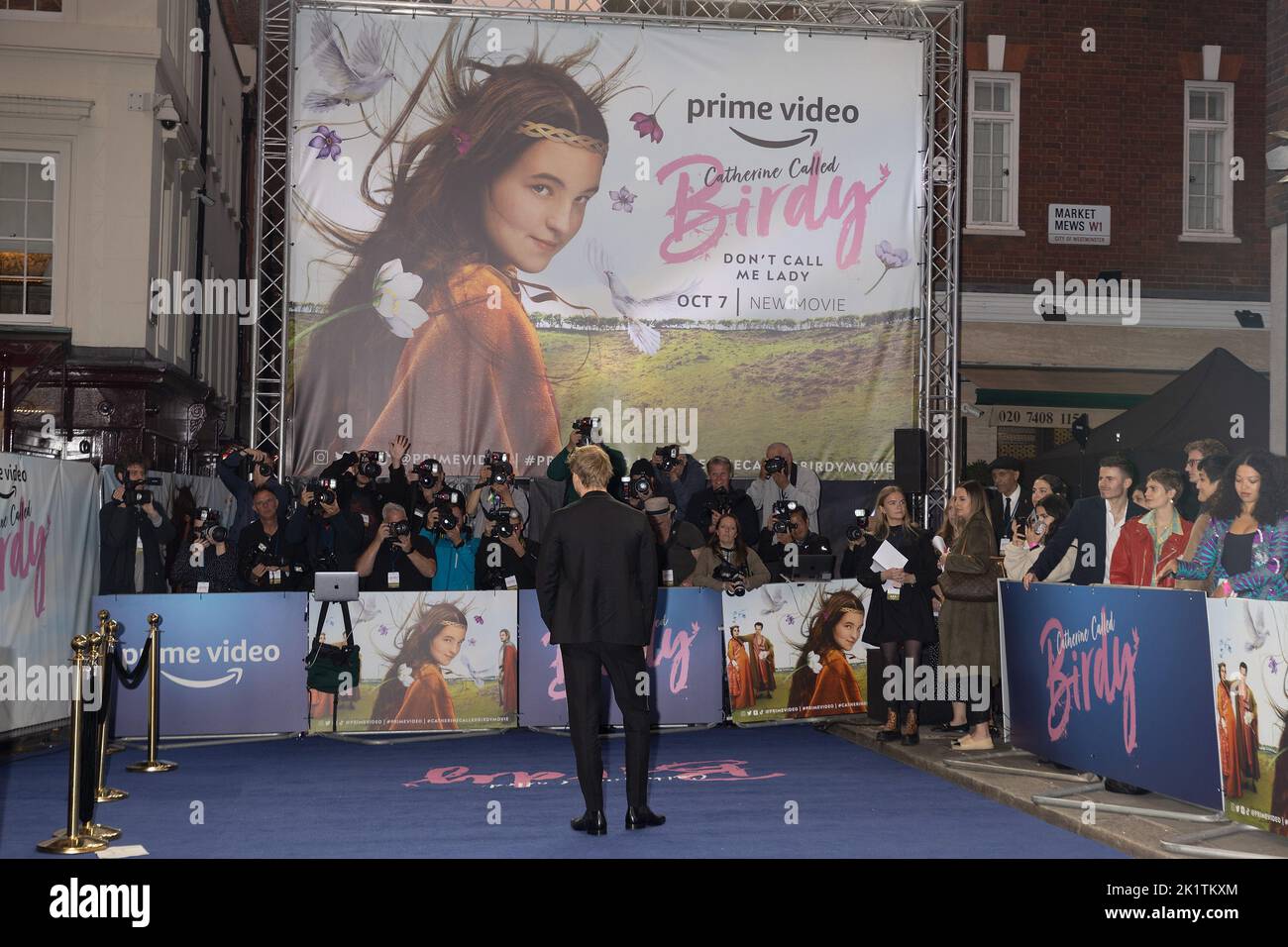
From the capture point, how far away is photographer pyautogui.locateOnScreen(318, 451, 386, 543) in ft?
39.0

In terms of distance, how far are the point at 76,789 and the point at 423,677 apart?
4242mm

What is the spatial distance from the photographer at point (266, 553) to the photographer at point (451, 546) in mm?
1275

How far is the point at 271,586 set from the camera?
36.6ft

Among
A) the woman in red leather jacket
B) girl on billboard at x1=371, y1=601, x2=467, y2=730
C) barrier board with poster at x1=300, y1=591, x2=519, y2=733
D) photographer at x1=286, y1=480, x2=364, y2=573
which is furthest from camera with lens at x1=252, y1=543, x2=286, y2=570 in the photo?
the woman in red leather jacket

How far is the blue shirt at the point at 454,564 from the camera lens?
38.8 ft

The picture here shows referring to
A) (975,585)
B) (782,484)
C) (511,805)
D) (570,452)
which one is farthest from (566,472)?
(511,805)

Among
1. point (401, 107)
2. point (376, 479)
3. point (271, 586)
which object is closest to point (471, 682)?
point (271, 586)

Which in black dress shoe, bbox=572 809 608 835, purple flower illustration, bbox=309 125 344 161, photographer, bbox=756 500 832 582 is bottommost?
black dress shoe, bbox=572 809 608 835

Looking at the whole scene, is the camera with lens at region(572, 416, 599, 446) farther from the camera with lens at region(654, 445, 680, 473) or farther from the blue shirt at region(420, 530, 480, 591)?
the blue shirt at region(420, 530, 480, 591)

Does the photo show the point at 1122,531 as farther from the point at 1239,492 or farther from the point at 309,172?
the point at 309,172

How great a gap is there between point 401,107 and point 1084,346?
11498 millimetres

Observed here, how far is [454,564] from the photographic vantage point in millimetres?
11883

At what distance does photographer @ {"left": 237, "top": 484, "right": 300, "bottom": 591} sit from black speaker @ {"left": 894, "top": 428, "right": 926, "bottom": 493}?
20.4 ft

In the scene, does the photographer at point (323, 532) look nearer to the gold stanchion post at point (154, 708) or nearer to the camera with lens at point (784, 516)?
the gold stanchion post at point (154, 708)
